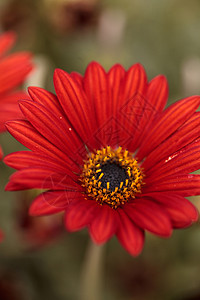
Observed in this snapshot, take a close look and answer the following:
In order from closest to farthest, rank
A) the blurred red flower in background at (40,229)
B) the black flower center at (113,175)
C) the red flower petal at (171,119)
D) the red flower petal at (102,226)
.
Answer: the red flower petal at (102,226)
the red flower petal at (171,119)
the black flower center at (113,175)
the blurred red flower in background at (40,229)

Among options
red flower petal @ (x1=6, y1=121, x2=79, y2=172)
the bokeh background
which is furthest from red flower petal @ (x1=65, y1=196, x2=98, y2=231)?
the bokeh background

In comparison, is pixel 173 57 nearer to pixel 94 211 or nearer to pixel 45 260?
pixel 45 260

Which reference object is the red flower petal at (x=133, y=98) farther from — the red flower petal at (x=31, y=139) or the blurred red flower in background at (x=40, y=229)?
the blurred red flower in background at (x=40, y=229)

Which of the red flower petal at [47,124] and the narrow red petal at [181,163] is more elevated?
the red flower petal at [47,124]

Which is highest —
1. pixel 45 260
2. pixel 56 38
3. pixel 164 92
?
pixel 56 38

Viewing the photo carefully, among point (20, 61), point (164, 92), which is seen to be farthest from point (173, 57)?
point (164, 92)

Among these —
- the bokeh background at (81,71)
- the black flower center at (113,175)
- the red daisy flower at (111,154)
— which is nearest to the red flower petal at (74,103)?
the red daisy flower at (111,154)

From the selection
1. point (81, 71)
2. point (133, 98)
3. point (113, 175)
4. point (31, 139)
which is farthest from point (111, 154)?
point (81, 71)

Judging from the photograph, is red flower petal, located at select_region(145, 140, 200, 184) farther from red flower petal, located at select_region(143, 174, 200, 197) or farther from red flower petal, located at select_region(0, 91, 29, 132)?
red flower petal, located at select_region(0, 91, 29, 132)
